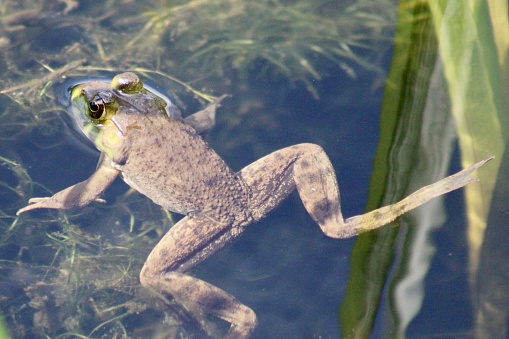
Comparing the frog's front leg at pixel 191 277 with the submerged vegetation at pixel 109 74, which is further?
the submerged vegetation at pixel 109 74

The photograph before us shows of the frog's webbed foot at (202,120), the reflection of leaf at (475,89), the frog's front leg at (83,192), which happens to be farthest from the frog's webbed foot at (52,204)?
the reflection of leaf at (475,89)

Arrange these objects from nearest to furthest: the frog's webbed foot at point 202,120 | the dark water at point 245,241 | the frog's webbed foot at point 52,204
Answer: the dark water at point 245,241 < the frog's webbed foot at point 52,204 < the frog's webbed foot at point 202,120

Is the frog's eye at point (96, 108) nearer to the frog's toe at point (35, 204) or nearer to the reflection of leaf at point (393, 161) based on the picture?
the frog's toe at point (35, 204)

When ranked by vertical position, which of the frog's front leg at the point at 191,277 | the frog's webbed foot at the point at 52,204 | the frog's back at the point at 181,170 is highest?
the frog's back at the point at 181,170

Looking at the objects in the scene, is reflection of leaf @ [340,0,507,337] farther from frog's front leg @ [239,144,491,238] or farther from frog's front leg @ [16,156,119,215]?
frog's front leg @ [16,156,119,215]

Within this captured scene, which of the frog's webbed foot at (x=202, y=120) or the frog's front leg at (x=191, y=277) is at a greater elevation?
the frog's webbed foot at (x=202, y=120)

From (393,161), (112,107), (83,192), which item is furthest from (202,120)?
(393,161)

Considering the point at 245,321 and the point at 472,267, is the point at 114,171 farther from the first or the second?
the point at 472,267

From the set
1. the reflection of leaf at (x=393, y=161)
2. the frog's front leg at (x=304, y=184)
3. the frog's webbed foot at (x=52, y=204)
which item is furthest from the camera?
the frog's webbed foot at (x=52, y=204)
